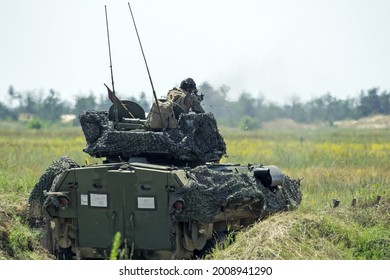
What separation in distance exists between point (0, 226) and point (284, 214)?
4.02 metres

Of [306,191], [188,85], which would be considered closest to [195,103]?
[188,85]

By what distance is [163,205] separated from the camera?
1351 cm

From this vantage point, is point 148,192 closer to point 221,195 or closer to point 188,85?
point 221,195

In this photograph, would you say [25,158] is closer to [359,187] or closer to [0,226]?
[359,187]

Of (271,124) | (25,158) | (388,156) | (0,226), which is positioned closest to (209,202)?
(0,226)

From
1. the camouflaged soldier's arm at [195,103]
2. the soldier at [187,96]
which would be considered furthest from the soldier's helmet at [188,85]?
the camouflaged soldier's arm at [195,103]

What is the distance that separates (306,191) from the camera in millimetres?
→ 22344

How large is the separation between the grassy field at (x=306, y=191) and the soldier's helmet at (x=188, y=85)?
2.62m

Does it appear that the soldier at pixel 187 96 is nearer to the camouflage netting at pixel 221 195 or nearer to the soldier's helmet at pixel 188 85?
the soldier's helmet at pixel 188 85

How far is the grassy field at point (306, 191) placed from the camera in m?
13.1

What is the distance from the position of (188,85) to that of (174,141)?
1209mm

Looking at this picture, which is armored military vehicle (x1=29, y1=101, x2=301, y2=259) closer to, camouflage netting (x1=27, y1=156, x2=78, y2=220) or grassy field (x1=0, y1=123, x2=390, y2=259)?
camouflage netting (x1=27, y1=156, x2=78, y2=220)

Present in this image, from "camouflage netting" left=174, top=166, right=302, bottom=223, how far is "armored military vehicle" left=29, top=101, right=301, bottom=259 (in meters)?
0.01

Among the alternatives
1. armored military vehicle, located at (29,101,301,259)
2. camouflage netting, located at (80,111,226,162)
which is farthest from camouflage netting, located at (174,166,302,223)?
camouflage netting, located at (80,111,226,162)
